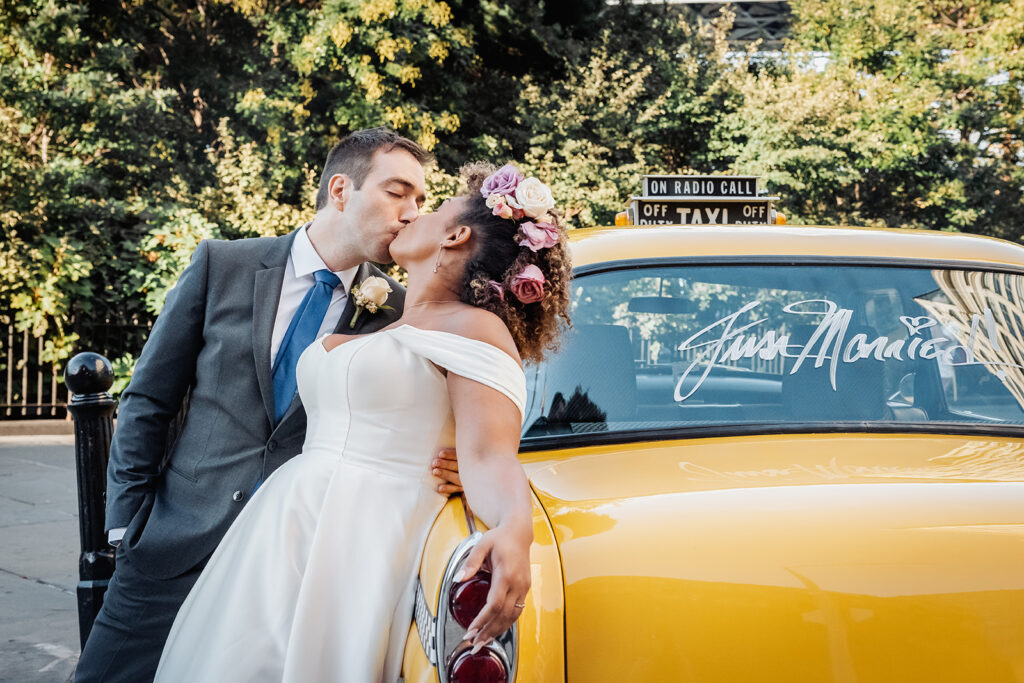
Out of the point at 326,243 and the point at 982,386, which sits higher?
the point at 326,243

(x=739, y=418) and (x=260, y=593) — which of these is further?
(x=739, y=418)

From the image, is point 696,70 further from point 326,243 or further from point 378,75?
point 326,243

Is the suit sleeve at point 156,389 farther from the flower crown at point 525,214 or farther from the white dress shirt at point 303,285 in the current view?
the flower crown at point 525,214

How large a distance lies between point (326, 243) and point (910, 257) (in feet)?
5.74

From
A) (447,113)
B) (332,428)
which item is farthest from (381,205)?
(447,113)

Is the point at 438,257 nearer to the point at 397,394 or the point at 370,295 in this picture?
the point at 397,394

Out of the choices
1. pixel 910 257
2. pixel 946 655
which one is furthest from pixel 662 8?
pixel 946 655

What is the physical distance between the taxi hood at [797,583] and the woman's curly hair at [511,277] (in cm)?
51

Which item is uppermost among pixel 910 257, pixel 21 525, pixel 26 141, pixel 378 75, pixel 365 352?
pixel 378 75

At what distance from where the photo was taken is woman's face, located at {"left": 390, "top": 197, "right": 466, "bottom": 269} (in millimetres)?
2324

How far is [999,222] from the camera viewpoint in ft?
69.9

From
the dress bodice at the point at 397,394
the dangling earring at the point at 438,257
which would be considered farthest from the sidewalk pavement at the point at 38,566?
the dangling earring at the point at 438,257

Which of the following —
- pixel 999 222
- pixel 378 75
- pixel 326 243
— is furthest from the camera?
pixel 999 222

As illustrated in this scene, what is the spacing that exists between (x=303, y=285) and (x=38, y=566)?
433cm
